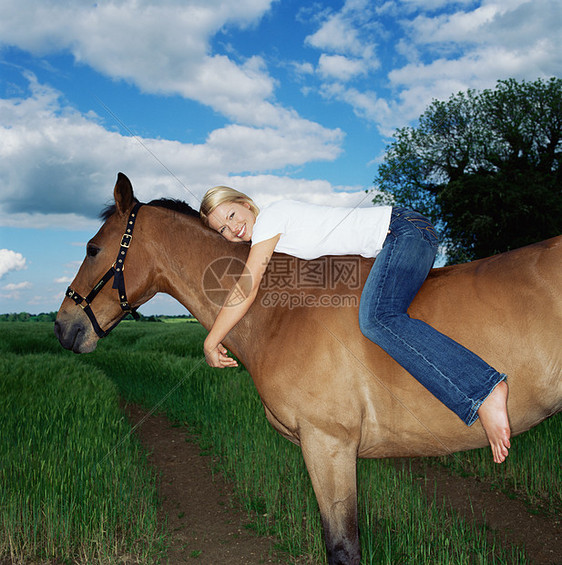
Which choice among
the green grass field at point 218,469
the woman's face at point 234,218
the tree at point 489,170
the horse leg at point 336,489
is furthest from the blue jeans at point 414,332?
the tree at point 489,170

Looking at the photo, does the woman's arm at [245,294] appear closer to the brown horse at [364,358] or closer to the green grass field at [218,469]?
the brown horse at [364,358]

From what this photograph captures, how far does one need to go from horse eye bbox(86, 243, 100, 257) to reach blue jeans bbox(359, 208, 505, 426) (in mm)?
1872

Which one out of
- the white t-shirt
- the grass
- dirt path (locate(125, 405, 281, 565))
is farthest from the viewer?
dirt path (locate(125, 405, 281, 565))

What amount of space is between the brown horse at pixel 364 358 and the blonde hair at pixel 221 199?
430mm

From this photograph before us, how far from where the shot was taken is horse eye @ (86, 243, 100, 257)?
3035 millimetres

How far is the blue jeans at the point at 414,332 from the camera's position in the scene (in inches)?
88.4

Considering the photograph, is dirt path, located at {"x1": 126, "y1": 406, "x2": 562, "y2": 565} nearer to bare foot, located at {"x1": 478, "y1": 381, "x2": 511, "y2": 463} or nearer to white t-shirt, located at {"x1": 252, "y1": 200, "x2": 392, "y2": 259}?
bare foot, located at {"x1": 478, "y1": 381, "x2": 511, "y2": 463}

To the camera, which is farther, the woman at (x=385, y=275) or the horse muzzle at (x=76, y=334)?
the horse muzzle at (x=76, y=334)

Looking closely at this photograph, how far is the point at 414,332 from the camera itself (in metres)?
2.37

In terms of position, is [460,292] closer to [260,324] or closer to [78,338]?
[260,324]

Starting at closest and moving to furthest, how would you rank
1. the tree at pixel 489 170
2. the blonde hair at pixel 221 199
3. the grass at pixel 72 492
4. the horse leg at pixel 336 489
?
the horse leg at pixel 336 489 < the blonde hair at pixel 221 199 < the grass at pixel 72 492 < the tree at pixel 489 170

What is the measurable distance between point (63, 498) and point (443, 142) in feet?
79.1

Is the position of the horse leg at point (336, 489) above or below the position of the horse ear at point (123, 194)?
below

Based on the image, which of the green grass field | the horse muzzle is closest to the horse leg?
the green grass field
